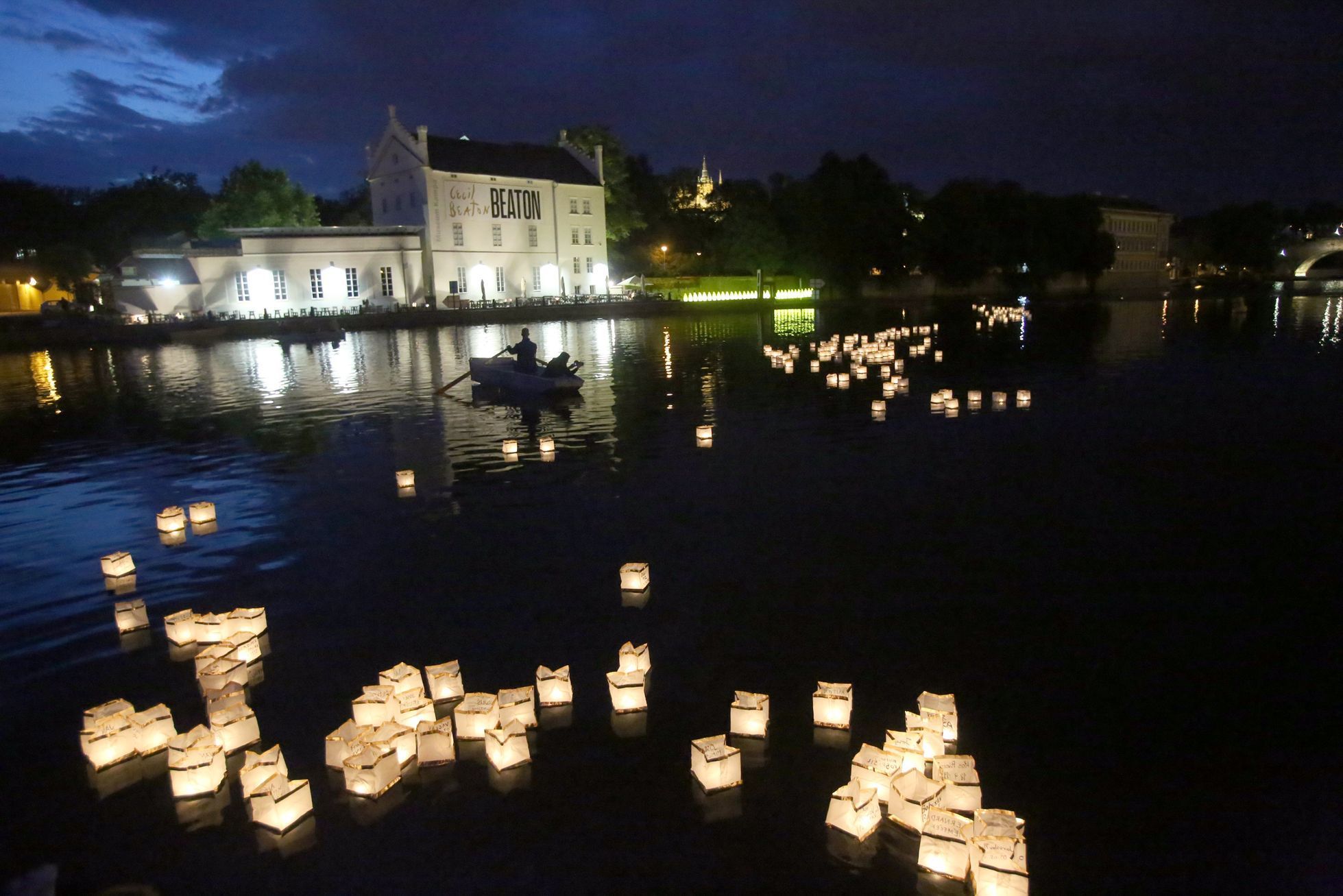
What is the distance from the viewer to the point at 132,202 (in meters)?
66.5

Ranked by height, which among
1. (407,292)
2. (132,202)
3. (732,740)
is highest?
(132,202)

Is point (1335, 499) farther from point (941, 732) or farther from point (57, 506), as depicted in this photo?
point (57, 506)

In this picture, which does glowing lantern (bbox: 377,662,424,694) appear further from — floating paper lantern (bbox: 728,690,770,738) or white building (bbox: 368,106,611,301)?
white building (bbox: 368,106,611,301)

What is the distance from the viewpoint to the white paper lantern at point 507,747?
4.56 metres

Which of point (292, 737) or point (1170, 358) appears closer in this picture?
point (292, 737)

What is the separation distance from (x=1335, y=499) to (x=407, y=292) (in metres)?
49.2

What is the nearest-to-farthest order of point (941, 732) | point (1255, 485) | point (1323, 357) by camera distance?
point (941, 732) → point (1255, 485) → point (1323, 357)

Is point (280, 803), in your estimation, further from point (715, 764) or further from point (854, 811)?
point (854, 811)

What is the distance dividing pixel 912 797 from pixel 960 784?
0.23m

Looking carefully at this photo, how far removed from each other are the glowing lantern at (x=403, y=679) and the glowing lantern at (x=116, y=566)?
154 inches

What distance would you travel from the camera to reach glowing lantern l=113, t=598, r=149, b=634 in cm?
632

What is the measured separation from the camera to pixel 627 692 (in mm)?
5066

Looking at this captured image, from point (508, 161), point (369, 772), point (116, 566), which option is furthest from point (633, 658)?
point (508, 161)

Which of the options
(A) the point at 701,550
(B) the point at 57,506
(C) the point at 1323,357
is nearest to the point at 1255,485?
(A) the point at 701,550
